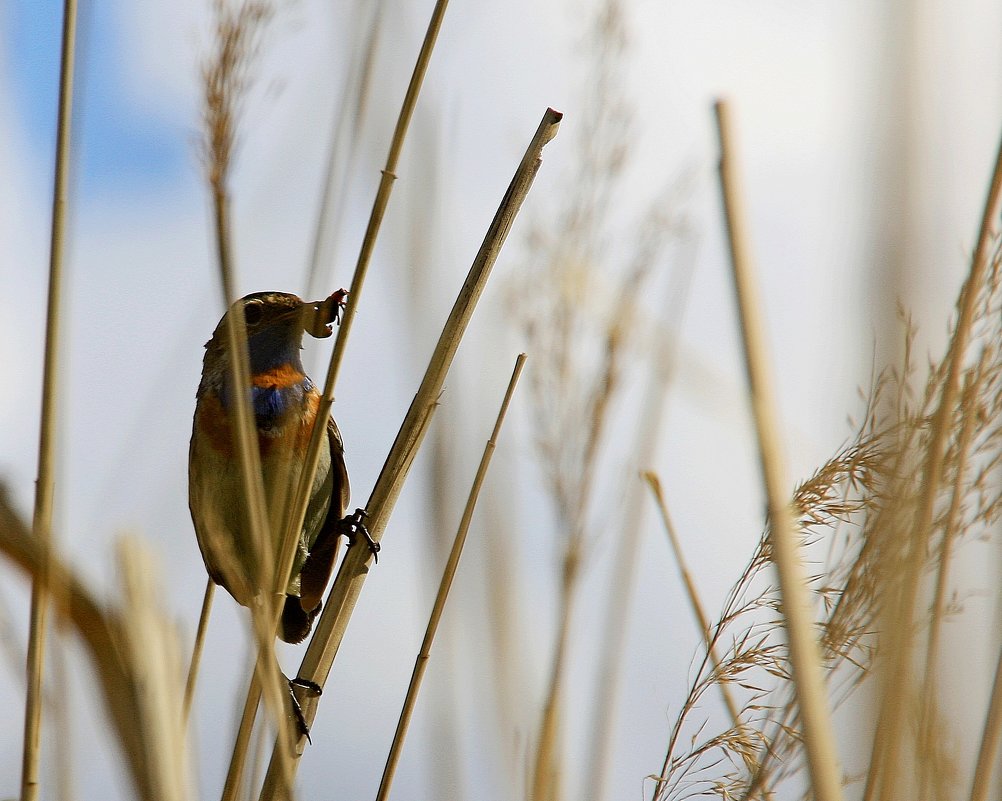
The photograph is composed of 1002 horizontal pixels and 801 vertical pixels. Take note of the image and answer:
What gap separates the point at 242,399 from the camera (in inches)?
60.6

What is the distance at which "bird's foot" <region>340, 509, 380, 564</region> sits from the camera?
176cm

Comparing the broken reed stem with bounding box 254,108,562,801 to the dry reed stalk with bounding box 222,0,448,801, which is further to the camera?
the broken reed stem with bounding box 254,108,562,801

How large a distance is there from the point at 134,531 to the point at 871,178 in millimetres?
1079

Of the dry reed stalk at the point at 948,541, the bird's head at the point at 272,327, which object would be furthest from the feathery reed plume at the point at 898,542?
the bird's head at the point at 272,327

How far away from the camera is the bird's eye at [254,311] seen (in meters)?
2.98

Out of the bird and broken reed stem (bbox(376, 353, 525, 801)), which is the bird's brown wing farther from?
broken reed stem (bbox(376, 353, 525, 801))

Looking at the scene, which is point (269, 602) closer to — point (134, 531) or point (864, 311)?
point (134, 531)

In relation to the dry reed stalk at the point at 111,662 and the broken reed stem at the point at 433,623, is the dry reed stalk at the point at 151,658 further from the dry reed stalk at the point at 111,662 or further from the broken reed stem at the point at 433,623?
the broken reed stem at the point at 433,623

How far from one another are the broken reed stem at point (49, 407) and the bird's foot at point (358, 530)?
49 centimetres

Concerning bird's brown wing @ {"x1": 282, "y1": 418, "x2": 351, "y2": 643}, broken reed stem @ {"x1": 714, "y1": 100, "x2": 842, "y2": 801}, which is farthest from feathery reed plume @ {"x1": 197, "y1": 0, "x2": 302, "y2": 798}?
bird's brown wing @ {"x1": 282, "y1": 418, "x2": 351, "y2": 643}

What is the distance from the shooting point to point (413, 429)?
1811 millimetres

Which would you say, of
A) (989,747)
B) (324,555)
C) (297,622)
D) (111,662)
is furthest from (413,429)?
(297,622)

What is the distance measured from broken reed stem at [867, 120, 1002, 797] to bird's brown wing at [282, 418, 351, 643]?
1.73 meters

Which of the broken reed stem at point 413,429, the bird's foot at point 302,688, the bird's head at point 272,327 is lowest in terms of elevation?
the bird's foot at point 302,688
